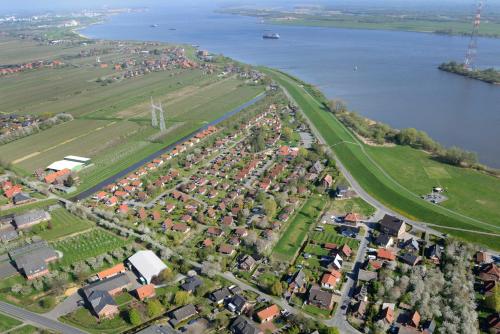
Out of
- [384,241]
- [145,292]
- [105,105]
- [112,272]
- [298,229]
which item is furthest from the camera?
[105,105]

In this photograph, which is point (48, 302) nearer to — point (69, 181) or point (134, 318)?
point (134, 318)

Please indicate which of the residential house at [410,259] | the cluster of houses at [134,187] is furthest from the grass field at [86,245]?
the residential house at [410,259]

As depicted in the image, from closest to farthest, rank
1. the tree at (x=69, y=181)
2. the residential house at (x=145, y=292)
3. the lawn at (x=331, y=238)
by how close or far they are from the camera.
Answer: the residential house at (x=145, y=292) → the lawn at (x=331, y=238) → the tree at (x=69, y=181)

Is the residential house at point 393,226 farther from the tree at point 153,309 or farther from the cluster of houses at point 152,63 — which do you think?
the cluster of houses at point 152,63

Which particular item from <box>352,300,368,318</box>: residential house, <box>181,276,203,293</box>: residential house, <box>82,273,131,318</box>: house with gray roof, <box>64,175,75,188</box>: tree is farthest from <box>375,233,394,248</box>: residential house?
<box>64,175,75,188</box>: tree

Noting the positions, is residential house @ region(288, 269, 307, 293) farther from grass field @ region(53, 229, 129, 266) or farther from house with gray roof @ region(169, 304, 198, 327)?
grass field @ region(53, 229, 129, 266)

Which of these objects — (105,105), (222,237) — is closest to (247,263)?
(222,237)

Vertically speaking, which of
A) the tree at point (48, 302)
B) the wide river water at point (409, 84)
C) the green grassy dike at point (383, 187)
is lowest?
the tree at point (48, 302)
